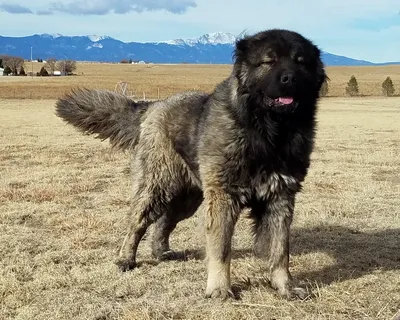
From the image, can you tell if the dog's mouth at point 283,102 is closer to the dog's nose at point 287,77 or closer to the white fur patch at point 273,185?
the dog's nose at point 287,77

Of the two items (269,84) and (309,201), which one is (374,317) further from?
(309,201)

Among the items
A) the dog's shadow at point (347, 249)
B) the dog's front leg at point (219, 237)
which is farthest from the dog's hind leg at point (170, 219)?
the dog's shadow at point (347, 249)

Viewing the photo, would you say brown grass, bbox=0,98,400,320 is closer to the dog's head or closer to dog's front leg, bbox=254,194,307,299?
dog's front leg, bbox=254,194,307,299

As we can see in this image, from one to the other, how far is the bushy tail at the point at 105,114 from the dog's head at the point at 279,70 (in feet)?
5.82

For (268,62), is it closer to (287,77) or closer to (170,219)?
(287,77)

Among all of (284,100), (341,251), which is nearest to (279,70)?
(284,100)

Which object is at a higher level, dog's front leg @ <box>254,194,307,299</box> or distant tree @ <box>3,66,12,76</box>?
dog's front leg @ <box>254,194,307,299</box>

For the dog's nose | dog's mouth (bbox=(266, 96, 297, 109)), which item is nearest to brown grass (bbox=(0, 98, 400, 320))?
dog's mouth (bbox=(266, 96, 297, 109))

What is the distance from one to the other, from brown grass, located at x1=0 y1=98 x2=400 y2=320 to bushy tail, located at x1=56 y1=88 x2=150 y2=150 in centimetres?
128

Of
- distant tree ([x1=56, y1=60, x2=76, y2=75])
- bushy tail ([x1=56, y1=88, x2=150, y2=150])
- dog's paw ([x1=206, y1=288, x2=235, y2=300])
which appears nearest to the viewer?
dog's paw ([x1=206, y1=288, x2=235, y2=300])

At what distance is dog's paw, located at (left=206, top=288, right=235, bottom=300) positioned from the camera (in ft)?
16.0

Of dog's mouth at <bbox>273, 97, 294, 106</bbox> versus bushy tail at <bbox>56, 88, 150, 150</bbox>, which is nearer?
dog's mouth at <bbox>273, 97, 294, 106</bbox>

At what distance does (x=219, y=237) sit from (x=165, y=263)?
4.04ft

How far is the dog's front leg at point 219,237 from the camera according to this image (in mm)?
4945
